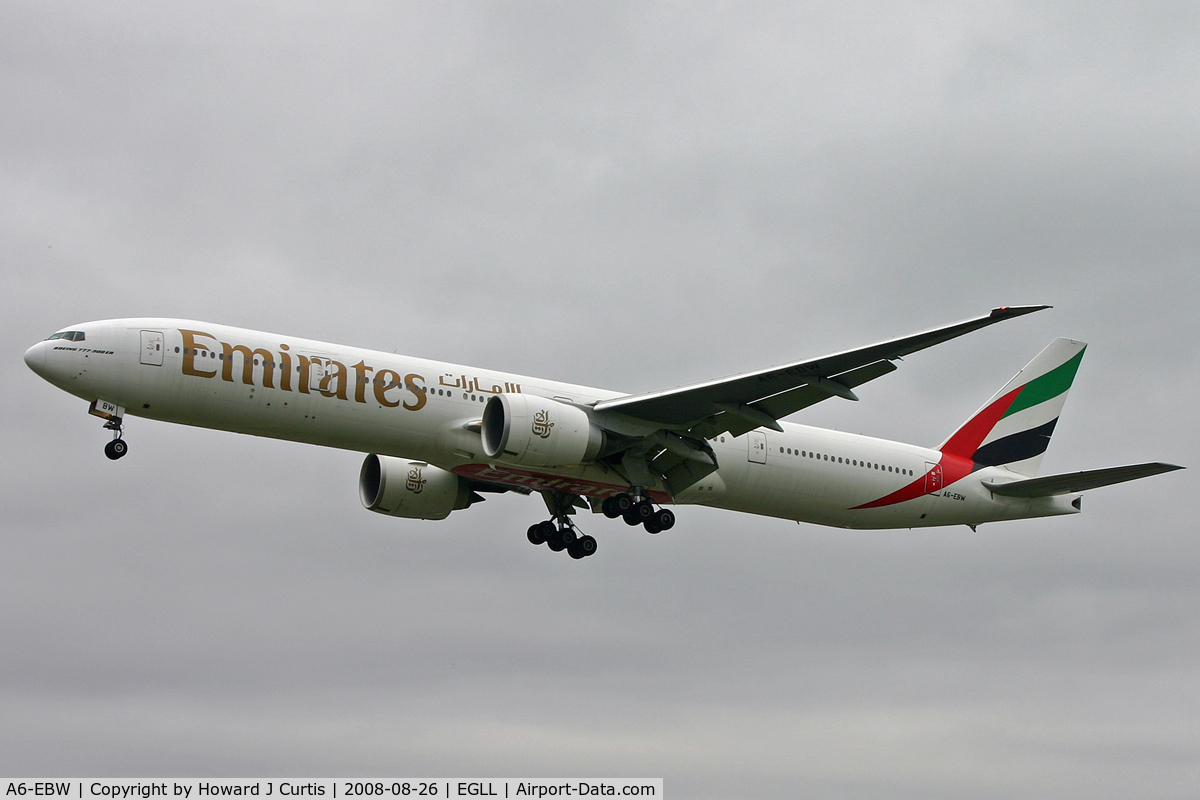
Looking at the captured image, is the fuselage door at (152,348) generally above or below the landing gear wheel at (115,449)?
above

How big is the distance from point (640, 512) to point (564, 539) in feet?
15.3

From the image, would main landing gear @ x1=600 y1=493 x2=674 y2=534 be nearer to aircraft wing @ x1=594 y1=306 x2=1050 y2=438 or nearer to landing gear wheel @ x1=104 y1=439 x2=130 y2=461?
aircraft wing @ x1=594 y1=306 x2=1050 y2=438

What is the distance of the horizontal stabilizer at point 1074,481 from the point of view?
33781 millimetres

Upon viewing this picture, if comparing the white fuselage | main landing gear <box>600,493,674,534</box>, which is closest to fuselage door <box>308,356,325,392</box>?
the white fuselage

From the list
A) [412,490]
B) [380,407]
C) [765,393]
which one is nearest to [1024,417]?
[765,393]

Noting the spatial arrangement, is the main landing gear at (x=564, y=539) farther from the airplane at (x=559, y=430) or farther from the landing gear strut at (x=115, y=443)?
the landing gear strut at (x=115, y=443)

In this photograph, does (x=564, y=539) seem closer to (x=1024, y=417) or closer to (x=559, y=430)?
(x=559, y=430)

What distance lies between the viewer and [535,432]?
103 feet

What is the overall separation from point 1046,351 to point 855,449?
9998mm

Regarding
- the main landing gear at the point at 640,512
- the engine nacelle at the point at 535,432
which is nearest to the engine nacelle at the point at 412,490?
the main landing gear at the point at 640,512

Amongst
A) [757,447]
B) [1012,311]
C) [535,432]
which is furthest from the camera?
[757,447]

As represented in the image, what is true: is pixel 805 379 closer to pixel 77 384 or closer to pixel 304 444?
pixel 304 444

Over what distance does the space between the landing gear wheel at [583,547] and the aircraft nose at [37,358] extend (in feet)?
52.1

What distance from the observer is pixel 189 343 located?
100.0ft
